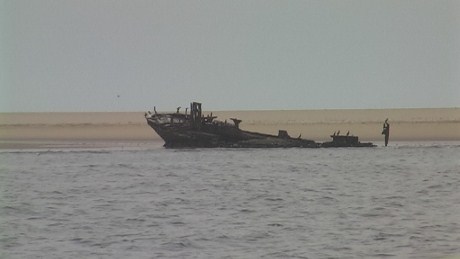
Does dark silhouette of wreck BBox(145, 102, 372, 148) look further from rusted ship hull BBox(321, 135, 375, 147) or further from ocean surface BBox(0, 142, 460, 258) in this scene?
ocean surface BBox(0, 142, 460, 258)

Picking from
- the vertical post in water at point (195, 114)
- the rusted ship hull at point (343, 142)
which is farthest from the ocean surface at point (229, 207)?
the rusted ship hull at point (343, 142)

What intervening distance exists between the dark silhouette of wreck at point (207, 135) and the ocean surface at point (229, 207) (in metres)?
2.72

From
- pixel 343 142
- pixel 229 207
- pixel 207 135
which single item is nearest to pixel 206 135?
pixel 207 135

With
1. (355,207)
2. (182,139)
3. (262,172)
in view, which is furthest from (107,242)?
(182,139)

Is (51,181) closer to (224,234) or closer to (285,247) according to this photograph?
(224,234)

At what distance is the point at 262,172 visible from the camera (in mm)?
14344

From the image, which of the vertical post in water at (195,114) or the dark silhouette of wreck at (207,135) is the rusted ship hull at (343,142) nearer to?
the dark silhouette of wreck at (207,135)

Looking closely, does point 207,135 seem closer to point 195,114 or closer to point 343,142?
point 195,114

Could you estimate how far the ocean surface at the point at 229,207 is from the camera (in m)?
7.42

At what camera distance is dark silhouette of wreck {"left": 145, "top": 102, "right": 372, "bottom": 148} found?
66.9ft

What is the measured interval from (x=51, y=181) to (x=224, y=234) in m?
5.71

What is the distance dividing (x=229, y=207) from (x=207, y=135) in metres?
10.4

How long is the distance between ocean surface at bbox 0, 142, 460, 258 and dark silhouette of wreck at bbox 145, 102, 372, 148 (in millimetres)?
2716

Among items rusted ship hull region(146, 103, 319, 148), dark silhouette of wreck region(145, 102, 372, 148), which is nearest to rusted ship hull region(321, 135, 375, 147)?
dark silhouette of wreck region(145, 102, 372, 148)
